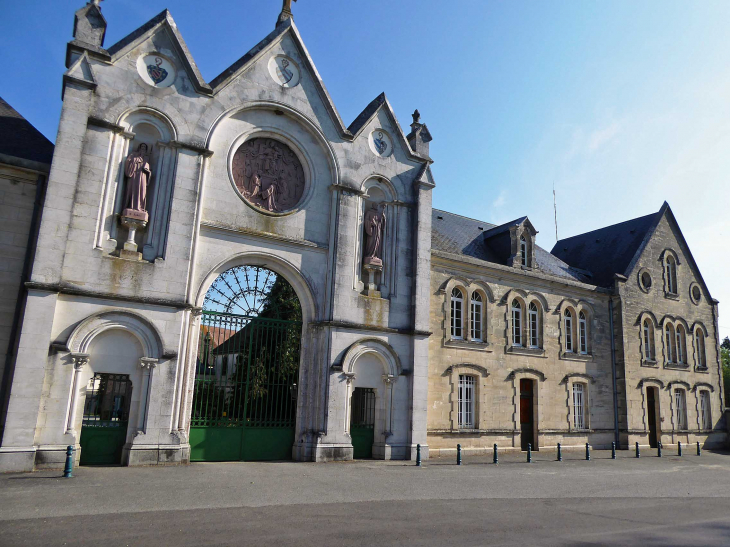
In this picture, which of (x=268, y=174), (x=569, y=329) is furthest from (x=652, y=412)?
(x=268, y=174)

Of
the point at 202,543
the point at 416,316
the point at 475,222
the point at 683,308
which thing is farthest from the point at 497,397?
the point at 202,543

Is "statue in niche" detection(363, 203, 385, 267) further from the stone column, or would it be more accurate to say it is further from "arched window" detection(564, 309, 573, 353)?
"arched window" detection(564, 309, 573, 353)

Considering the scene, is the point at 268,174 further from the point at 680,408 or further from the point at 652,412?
the point at 680,408

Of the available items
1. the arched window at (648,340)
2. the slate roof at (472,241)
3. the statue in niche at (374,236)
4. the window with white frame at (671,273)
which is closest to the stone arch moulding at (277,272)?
the statue in niche at (374,236)

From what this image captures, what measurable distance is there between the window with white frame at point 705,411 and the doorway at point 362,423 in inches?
729

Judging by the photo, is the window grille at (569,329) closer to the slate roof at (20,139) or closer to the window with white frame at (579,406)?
the window with white frame at (579,406)

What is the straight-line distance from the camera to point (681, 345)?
26469 mm

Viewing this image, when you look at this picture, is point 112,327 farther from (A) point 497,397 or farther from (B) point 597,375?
(B) point 597,375

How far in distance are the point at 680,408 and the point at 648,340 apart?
146 inches

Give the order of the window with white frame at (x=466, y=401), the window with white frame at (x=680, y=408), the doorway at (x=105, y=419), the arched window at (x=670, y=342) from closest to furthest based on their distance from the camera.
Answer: the doorway at (x=105, y=419) → the window with white frame at (x=466, y=401) → the window with white frame at (x=680, y=408) → the arched window at (x=670, y=342)

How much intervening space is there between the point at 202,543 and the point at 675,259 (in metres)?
27.1

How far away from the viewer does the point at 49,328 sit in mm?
11648

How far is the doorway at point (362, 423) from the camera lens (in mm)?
16141

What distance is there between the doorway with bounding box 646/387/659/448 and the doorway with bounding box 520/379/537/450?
22.9ft
